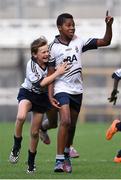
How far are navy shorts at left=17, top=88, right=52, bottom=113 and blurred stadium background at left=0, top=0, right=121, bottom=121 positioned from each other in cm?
1752

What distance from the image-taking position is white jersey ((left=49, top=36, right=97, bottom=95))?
12.4 meters

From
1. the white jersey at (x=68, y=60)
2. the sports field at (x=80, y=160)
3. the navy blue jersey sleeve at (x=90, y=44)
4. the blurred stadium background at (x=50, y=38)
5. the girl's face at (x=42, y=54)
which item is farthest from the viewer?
the blurred stadium background at (x=50, y=38)

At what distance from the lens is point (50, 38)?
30.0m

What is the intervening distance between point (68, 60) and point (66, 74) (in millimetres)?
177

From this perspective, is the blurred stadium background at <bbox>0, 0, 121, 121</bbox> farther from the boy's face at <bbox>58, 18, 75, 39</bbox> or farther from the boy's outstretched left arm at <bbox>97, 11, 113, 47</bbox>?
the boy's face at <bbox>58, 18, 75, 39</bbox>

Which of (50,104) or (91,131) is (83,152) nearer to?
(50,104)

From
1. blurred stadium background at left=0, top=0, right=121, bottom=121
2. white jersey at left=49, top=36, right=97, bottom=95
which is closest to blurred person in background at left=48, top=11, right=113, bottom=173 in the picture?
white jersey at left=49, top=36, right=97, bottom=95

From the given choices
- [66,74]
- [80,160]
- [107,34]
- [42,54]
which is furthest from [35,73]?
[80,160]

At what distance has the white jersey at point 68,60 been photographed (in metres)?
12.4

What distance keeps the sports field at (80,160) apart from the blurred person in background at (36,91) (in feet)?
1.41

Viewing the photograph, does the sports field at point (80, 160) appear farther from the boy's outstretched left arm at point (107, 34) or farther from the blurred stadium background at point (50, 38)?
the blurred stadium background at point (50, 38)

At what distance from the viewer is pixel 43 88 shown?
12367 millimetres

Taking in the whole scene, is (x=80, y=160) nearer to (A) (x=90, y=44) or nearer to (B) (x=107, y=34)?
(A) (x=90, y=44)

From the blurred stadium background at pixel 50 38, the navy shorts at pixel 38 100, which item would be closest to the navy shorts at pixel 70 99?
the navy shorts at pixel 38 100
